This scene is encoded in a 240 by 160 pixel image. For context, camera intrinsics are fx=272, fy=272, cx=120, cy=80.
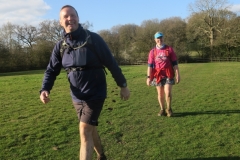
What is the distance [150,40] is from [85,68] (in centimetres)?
5730

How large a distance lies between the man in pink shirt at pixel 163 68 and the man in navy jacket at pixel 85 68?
3.48 m

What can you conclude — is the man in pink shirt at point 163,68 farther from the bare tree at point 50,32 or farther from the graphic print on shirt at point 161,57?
the bare tree at point 50,32

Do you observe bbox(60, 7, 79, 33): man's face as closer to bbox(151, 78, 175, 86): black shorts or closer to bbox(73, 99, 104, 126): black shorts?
bbox(73, 99, 104, 126): black shorts

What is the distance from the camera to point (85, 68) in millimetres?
3611

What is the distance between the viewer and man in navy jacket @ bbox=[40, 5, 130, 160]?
360 cm

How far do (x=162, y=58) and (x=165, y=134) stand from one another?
2.19m

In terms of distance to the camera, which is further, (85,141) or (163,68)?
(163,68)

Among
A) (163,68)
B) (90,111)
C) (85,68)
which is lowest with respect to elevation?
(90,111)

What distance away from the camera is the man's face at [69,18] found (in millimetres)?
3629

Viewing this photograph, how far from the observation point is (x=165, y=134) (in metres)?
5.73

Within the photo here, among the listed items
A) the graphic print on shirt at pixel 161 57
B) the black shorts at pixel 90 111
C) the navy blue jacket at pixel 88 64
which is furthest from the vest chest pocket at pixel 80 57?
the graphic print on shirt at pixel 161 57

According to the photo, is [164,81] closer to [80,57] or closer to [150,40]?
[80,57]

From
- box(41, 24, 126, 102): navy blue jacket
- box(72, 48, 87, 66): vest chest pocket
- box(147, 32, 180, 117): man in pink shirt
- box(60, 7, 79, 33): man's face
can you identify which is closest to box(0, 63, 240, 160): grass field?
box(147, 32, 180, 117): man in pink shirt

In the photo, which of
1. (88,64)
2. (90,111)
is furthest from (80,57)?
(90,111)
